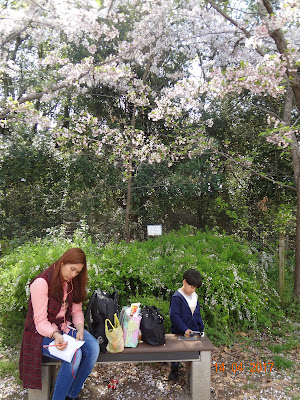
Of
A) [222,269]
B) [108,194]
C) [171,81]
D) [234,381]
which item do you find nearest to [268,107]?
[171,81]

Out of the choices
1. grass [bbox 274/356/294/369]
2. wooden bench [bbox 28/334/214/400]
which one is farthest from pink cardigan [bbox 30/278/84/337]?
grass [bbox 274/356/294/369]

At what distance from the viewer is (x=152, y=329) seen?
2578 millimetres

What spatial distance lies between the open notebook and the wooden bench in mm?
192

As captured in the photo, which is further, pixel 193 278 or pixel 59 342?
pixel 193 278

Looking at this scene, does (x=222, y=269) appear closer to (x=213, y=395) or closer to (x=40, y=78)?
(x=213, y=395)

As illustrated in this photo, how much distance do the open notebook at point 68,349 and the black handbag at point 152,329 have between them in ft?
1.73

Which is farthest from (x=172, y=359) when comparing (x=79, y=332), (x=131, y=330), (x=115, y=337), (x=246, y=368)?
(x=246, y=368)

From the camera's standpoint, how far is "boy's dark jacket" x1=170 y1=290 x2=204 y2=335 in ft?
9.09

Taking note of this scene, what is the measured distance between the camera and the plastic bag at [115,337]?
96.4 inches

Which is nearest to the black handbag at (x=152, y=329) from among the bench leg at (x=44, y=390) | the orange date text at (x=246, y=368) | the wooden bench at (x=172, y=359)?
the wooden bench at (x=172, y=359)

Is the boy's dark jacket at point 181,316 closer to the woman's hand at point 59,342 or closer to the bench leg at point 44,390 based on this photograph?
the woman's hand at point 59,342

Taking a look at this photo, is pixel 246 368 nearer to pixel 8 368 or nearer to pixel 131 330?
pixel 131 330

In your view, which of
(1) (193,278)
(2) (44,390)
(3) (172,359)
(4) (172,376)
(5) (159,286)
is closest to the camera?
(2) (44,390)

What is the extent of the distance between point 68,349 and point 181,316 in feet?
3.33
